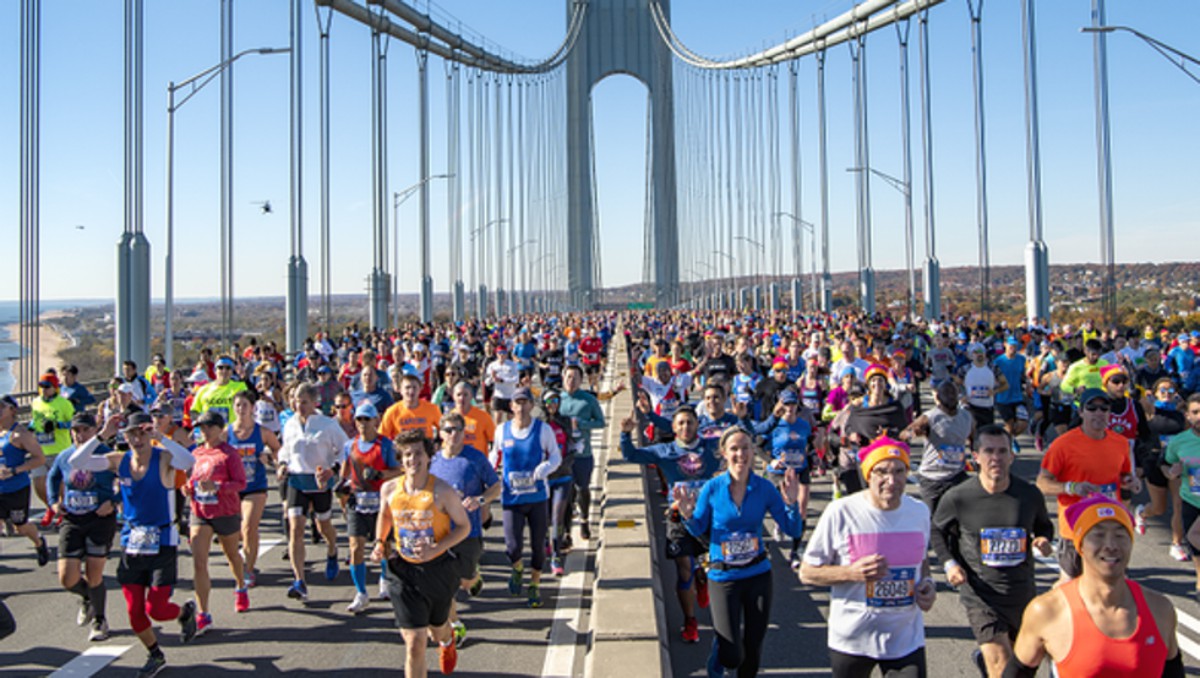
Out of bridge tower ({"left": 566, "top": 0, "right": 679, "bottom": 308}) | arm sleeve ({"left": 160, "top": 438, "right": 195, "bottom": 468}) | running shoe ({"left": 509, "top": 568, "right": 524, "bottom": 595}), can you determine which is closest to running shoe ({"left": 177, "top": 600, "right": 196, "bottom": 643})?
arm sleeve ({"left": 160, "top": 438, "right": 195, "bottom": 468})

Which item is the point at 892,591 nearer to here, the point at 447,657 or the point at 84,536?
the point at 447,657

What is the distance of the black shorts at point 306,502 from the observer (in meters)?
8.00

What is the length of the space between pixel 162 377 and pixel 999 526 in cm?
1257

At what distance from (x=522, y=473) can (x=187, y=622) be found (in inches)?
94.0

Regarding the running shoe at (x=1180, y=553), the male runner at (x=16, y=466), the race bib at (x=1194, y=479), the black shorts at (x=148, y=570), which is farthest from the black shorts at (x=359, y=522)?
the running shoe at (x=1180, y=553)

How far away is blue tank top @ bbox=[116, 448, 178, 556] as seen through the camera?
6590 mm

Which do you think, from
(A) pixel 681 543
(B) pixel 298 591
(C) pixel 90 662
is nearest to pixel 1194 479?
(A) pixel 681 543

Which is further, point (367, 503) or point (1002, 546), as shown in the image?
point (367, 503)

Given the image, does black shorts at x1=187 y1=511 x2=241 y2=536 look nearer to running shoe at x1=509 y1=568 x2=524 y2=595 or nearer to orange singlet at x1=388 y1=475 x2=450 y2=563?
running shoe at x1=509 y1=568 x2=524 y2=595

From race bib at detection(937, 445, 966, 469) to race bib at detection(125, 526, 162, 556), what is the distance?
Result: 496 cm

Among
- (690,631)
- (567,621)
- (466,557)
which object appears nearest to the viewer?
(466,557)

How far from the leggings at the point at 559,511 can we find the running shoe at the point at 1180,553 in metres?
4.72

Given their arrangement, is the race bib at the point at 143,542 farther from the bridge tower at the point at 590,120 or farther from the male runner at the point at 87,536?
the bridge tower at the point at 590,120

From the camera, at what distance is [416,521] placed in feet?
18.2
